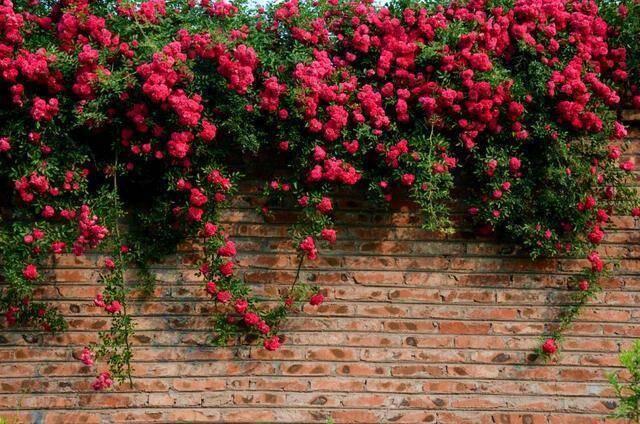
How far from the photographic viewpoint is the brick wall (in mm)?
4879

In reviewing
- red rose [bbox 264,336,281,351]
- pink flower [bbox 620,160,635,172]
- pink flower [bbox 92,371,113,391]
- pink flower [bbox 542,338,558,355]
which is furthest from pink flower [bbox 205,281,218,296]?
pink flower [bbox 620,160,635,172]

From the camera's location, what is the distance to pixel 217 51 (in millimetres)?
4664

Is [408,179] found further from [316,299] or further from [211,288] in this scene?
[211,288]

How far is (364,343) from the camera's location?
4977 mm

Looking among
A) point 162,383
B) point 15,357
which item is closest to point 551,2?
point 162,383

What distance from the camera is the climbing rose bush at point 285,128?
467cm

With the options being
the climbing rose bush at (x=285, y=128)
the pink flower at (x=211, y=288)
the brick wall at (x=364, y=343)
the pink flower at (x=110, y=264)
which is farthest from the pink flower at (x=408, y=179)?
the pink flower at (x=110, y=264)

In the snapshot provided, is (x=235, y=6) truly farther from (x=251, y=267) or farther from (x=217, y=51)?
(x=251, y=267)

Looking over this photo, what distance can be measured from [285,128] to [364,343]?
136 cm

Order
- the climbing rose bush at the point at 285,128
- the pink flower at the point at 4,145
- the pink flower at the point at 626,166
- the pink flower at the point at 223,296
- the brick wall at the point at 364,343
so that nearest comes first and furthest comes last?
the pink flower at the point at 4,145 → the climbing rose bush at the point at 285,128 → the pink flower at the point at 223,296 → the brick wall at the point at 364,343 → the pink flower at the point at 626,166

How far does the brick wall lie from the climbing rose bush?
0.11 metres

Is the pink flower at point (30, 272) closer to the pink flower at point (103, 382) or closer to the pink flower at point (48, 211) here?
the pink flower at point (48, 211)

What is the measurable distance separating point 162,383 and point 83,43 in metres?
2.00

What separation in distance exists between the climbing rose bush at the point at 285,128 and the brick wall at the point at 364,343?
112 millimetres
